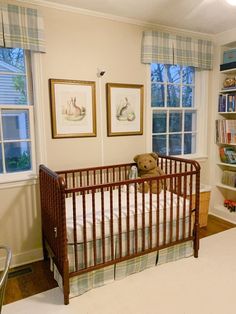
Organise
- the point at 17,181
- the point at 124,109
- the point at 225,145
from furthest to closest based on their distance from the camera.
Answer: the point at 225,145 < the point at 124,109 < the point at 17,181

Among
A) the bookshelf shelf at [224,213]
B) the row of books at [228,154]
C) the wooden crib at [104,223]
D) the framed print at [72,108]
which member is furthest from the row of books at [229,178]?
the framed print at [72,108]

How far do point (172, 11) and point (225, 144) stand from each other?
5.95ft

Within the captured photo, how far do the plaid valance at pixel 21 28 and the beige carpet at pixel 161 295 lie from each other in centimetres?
204

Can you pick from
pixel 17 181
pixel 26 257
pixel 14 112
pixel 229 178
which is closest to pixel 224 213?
pixel 229 178

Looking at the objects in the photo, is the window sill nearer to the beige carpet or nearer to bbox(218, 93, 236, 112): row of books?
the beige carpet

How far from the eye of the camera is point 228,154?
3.35m

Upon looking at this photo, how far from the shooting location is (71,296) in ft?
6.06

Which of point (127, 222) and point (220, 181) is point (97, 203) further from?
point (220, 181)

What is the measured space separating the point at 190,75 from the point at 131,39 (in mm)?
1083

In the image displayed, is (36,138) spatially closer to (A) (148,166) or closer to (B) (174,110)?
(A) (148,166)

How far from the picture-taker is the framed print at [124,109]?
2.69 metres

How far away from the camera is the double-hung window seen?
309cm

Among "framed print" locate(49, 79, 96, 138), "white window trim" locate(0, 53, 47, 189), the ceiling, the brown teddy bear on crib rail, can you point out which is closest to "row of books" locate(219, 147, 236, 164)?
the brown teddy bear on crib rail

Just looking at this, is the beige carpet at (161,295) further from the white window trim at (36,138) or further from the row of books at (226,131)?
the row of books at (226,131)
